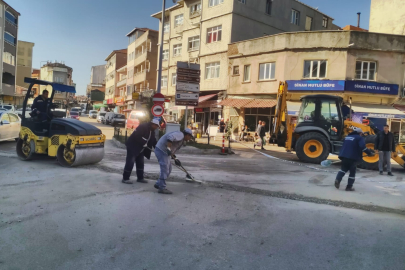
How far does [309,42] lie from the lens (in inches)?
862

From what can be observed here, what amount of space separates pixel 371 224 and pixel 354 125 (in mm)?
8116

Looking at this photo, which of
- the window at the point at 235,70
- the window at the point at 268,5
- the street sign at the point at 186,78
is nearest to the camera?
the street sign at the point at 186,78

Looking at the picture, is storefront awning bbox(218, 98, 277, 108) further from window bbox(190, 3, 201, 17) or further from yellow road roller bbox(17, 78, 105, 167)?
yellow road roller bbox(17, 78, 105, 167)

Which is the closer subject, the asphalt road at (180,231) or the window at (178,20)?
the asphalt road at (180,231)

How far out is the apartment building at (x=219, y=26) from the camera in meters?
27.2

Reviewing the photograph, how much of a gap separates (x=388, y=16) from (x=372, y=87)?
408 inches

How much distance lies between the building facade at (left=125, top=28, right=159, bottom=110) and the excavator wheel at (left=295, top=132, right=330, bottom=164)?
2922 cm

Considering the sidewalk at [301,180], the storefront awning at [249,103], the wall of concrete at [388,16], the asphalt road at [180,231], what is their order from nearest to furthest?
1. the asphalt road at [180,231]
2. the sidewalk at [301,180]
3. the storefront awning at [249,103]
4. the wall of concrete at [388,16]

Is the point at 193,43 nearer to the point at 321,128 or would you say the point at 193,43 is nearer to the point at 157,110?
the point at 157,110

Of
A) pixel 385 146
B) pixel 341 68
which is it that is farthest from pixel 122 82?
pixel 385 146

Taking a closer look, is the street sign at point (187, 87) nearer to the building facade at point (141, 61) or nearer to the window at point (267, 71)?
the window at point (267, 71)

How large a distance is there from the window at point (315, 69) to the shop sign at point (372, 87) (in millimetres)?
1885

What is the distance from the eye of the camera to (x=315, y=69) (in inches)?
864

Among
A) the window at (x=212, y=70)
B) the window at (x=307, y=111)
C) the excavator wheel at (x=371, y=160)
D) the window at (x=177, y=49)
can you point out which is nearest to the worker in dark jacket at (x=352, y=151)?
the excavator wheel at (x=371, y=160)
